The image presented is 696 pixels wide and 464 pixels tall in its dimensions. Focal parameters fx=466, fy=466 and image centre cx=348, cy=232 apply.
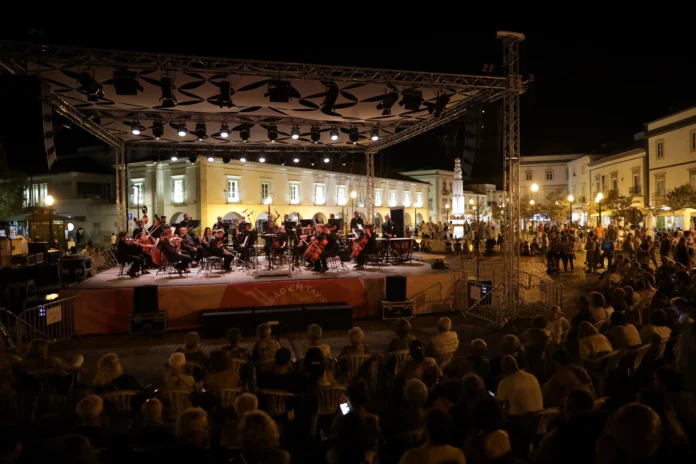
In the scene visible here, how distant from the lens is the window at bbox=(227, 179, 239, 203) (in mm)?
33719

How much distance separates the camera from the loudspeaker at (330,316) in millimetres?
10008

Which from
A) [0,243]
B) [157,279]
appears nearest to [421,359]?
[157,279]

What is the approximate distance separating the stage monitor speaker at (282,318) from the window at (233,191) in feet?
82.3

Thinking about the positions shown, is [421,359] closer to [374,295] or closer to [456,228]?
[374,295]

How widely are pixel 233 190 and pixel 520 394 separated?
1262 inches

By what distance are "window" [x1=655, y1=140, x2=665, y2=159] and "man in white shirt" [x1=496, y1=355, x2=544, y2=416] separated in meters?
35.7

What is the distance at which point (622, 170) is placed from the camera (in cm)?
3894

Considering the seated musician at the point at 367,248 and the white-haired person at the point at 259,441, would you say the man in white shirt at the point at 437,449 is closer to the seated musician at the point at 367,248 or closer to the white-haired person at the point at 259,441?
the white-haired person at the point at 259,441

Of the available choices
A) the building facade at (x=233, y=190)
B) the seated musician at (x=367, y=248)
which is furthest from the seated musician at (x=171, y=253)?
the building facade at (x=233, y=190)

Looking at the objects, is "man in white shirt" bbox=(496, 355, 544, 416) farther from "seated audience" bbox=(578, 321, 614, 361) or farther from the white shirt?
"seated audience" bbox=(578, 321, 614, 361)

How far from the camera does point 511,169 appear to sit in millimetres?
10773

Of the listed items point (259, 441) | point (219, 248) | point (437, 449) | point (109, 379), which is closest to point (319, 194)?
point (219, 248)

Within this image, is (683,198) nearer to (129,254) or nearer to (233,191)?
(233,191)

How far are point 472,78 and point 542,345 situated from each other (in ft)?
24.6
